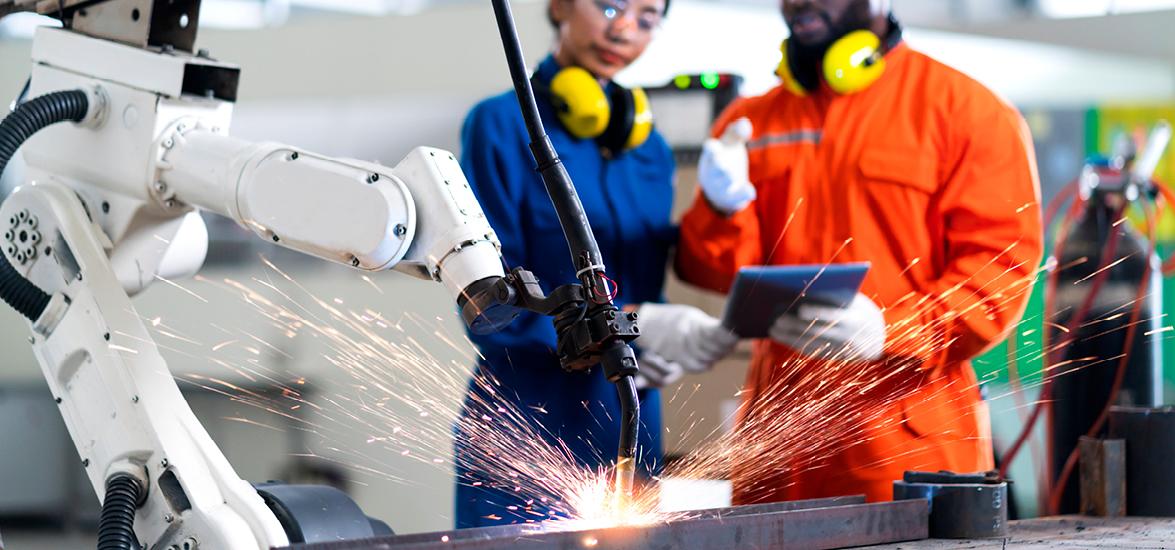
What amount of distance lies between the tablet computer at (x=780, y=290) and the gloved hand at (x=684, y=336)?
0.11 meters

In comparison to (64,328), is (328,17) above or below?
above

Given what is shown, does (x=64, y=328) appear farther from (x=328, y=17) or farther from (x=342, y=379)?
(x=328, y=17)

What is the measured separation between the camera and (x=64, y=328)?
171cm

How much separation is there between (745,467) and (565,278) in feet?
2.00

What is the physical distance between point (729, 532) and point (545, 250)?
46.5 inches

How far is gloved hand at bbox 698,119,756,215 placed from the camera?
2.61 meters

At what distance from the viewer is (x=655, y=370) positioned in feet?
8.82

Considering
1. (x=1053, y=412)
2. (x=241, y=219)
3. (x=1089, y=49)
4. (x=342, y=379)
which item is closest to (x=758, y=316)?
(x=241, y=219)

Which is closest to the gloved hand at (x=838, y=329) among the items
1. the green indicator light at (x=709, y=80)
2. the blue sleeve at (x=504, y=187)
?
the blue sleeve at (x=504, y=187)

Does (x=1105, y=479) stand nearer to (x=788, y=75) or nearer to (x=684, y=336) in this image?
(x=684, y=336)

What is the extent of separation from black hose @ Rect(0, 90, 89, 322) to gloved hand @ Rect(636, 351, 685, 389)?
1.29 meters

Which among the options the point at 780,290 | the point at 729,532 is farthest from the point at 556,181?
the point at 780,290

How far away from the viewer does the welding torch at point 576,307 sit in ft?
4.23

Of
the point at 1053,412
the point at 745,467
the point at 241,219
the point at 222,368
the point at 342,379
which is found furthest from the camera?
the point at 222,368
